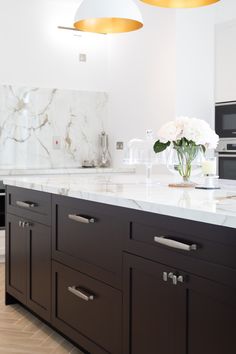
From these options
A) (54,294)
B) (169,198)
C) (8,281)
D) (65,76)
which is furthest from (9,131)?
(169,198)

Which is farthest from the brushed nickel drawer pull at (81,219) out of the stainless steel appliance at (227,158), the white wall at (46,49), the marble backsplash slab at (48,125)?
the white wall at (46,49)

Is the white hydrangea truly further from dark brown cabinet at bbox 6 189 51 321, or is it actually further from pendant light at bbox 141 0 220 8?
dark brown cabinet at bbox 6 189 51 321

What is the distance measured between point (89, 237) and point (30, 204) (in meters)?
0.80

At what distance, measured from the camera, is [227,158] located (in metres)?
5.04

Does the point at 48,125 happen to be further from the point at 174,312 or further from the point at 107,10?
the point at 174,312

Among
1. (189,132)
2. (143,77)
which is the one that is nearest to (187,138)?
(189,132)

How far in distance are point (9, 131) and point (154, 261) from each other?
3.85 meters

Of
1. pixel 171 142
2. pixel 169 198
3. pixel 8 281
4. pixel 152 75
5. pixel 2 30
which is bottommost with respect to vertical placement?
pixel 8 281

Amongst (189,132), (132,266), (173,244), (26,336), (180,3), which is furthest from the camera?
(26,336)

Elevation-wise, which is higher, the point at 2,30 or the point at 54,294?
the point at 2,30

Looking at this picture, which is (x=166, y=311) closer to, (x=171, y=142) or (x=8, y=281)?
(x=171, y=142)

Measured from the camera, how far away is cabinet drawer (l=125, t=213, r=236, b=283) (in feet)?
5.47

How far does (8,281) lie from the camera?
11.8ft

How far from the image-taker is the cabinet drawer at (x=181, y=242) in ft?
5.47
